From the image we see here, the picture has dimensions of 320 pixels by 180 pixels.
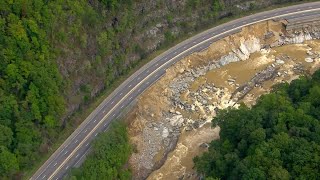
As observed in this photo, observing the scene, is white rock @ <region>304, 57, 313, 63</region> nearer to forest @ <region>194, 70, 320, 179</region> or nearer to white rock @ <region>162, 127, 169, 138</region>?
forest @ <region>194, 70, 320, 179</region>

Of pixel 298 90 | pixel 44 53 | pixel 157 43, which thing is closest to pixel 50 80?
pixel 44 53

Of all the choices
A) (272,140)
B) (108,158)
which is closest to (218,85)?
(272,140)

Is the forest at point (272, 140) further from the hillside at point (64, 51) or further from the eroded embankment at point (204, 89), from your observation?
the hillside at point (64, 51)

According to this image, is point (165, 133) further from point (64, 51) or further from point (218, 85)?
point (64, 51)

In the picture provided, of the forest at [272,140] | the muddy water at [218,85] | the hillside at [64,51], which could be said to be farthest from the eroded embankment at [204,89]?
the forest at [272,140]

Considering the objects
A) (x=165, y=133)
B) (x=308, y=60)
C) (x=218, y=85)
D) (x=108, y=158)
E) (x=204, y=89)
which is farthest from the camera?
(x=308, y=60)

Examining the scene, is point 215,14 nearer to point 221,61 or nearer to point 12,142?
point 221,61
